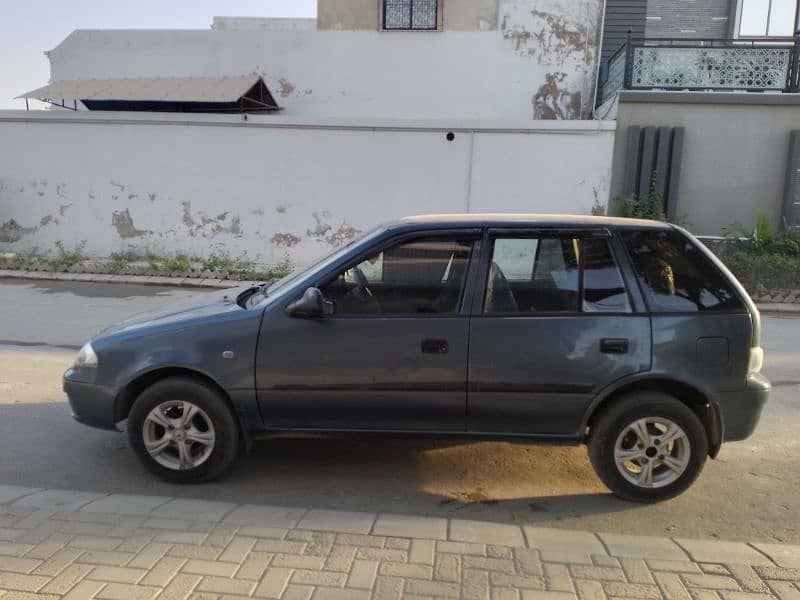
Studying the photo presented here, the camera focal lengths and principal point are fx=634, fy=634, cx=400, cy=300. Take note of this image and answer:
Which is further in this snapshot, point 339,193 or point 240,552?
point 339,193

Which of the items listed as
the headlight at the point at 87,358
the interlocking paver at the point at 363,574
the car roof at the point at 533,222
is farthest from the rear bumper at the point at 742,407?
the headlight at the point at 87,358

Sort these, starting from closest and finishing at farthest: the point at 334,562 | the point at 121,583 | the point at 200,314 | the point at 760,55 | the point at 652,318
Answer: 1. the point at 121,583
2. the point at 334,562
3. the point at 652,318
4. the point at 200,314
5. the point at 760,55

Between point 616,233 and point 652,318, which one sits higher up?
point 616,233

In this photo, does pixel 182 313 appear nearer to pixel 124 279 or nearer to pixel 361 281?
pixel 361 281

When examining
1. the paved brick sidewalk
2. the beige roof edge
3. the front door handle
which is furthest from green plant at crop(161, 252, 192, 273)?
the front door handle

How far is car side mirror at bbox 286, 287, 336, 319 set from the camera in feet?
12.1

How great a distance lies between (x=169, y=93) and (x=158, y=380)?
13011 millimetres

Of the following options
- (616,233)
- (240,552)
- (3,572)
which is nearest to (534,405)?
(616,233)

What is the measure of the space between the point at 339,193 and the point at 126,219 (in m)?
4.71

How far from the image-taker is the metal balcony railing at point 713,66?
12273mm

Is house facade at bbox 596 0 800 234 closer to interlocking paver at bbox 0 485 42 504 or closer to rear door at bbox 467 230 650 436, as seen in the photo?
rear door at bbox 467 230 650 436

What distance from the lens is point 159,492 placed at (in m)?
3.85

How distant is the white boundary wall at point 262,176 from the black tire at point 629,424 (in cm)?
948

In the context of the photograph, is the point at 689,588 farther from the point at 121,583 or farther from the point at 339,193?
the point at 339,193
